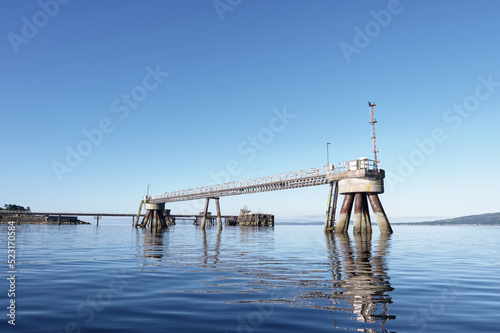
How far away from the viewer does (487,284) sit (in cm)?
928

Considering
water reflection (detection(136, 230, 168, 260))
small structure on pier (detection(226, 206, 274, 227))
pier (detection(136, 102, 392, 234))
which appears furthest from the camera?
small structure on pier (detection(226, 206, 274, 227))

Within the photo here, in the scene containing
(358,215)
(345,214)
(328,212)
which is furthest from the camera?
(328,212)

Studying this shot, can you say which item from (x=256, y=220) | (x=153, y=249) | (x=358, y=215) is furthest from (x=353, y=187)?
(x=256, y=220)

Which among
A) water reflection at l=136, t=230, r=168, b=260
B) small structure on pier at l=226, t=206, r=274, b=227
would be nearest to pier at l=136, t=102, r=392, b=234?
water reflection at l=136, t=230, r=168, b=260

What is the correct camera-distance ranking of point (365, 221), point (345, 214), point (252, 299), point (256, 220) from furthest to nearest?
point (256, 220)
point (345, 214)
point (365, 221)
point (252, 299)

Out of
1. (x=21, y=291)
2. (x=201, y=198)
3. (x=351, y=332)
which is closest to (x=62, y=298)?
(x=21, y=291)

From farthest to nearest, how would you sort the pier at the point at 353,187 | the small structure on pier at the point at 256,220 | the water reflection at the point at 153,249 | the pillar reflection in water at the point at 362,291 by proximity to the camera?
the small structure on pier at the point at 256,220, the pier at the point at 353,187, the water reflection at the point at 153,249, the pillar reflection in water at the point at 362,291

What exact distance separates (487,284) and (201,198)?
51.8m

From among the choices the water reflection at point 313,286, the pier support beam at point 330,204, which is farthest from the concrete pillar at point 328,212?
the water reflection at point 313,286

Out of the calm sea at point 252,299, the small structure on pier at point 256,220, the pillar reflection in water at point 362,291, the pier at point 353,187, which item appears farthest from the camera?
the small structure on pier at point 256,220

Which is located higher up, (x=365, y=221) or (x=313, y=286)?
(x=313, y=286)

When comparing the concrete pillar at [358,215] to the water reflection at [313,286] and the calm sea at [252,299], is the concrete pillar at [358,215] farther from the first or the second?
the calm sea at [252,299]

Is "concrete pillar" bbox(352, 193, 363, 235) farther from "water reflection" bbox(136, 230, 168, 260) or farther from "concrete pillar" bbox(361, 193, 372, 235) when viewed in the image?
"water reflection" bbox(136, 230, 168, 260)

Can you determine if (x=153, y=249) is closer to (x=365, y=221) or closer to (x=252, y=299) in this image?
(x=252, y=299)
